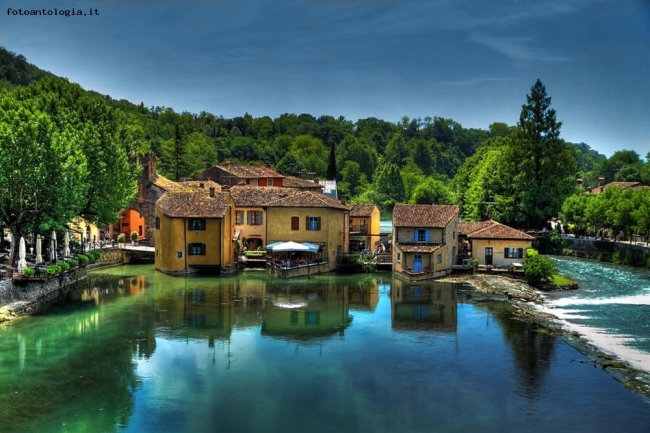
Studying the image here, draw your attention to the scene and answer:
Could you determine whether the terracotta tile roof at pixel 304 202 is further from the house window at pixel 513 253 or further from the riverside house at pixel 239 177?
the riverside house at pixel 239 177

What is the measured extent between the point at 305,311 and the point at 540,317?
13.2m

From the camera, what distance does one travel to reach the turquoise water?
27688 millimetres

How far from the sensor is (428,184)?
415 ft

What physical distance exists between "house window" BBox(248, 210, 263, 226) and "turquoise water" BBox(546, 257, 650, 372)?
26.0 meters

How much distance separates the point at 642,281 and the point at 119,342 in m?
38.5

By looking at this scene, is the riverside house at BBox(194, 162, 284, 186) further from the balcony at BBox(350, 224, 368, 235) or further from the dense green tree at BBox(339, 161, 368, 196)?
the dense green tree at BBox(339, 161, 368, 196)

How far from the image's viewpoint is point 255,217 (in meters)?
55.0

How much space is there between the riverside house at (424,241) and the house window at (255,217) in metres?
12.5

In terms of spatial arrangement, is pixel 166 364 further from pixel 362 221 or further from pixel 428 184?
pixel 428 184

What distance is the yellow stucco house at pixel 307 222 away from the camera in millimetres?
51281

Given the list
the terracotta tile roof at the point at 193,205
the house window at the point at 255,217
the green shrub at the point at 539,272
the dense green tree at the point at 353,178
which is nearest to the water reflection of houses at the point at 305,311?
the terracotta tile roof at the point at 193,205

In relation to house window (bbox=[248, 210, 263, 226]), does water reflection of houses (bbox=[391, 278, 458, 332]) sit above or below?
below

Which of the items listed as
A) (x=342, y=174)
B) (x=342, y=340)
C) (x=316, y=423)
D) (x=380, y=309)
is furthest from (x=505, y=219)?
(x=342, y=174)

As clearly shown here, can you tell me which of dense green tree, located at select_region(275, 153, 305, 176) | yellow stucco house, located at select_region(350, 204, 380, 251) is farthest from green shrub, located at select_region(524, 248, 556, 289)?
dense green tree, located at select_region(275, 153, 305, 176)
